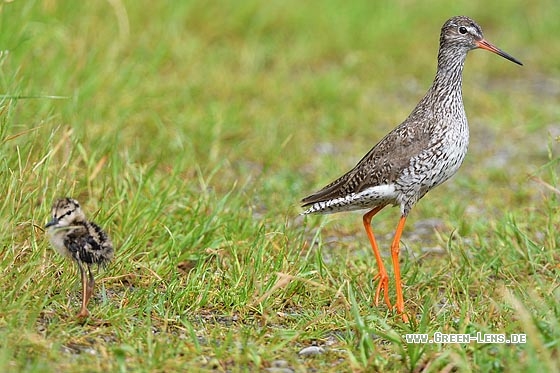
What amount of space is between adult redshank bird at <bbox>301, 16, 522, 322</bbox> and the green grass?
33 cm

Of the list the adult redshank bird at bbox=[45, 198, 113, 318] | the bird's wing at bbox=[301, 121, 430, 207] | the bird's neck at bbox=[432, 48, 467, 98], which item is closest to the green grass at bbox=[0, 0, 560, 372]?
the adult redshank bird at bbox=[45, 198, 113, 318]

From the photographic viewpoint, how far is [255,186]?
24.4 ft

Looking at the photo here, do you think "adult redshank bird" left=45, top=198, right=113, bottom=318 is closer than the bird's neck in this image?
Yes

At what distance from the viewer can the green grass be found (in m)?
5.00

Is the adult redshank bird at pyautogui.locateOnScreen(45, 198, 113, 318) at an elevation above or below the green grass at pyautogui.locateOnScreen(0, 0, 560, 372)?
A: below

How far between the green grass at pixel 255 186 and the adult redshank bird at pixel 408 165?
33cm

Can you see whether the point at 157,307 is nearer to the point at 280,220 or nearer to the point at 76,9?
the point at 280,220

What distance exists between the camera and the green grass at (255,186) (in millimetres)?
5004

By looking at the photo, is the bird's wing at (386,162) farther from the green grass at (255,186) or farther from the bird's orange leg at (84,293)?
the bird's orange leg at (84,293)

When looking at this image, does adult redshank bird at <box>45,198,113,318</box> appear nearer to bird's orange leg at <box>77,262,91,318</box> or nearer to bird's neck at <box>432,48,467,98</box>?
bird's orange leg at <box>77,262,91,318</box>

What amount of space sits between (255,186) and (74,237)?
2.38 m

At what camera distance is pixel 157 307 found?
5449 millimetres

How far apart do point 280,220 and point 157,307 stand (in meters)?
1.92

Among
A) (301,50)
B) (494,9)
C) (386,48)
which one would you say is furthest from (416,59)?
(494,9)
